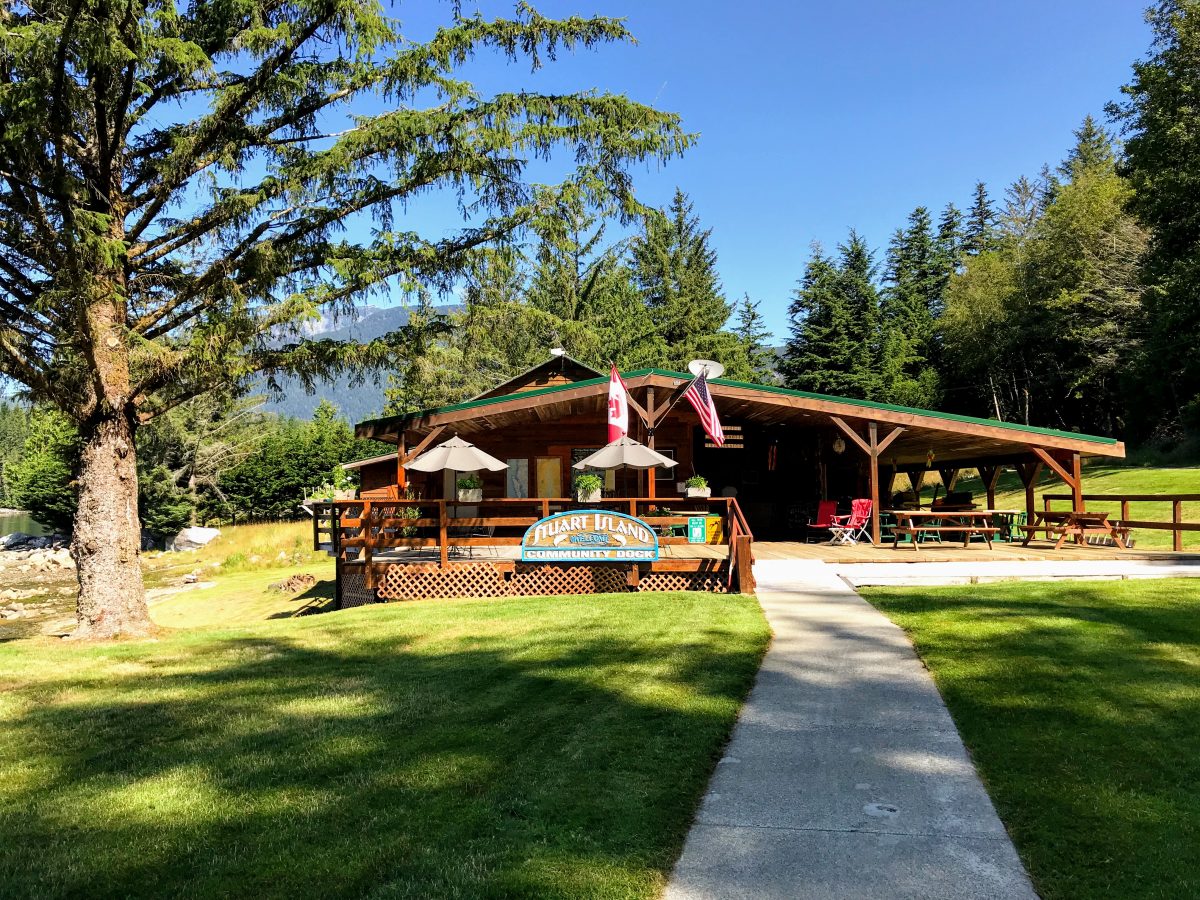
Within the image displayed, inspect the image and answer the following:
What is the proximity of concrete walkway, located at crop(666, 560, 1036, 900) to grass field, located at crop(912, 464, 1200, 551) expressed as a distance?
1355cm

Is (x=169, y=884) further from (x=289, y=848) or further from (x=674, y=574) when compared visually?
(x=674, y=574)

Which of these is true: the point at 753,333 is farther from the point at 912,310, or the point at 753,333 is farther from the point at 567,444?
the point at 567,444

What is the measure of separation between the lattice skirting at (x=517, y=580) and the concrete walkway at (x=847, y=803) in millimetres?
5111

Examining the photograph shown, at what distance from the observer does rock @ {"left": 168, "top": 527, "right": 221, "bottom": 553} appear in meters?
32.3

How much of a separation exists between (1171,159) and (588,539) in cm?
2537

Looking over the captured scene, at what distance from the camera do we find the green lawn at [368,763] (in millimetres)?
3006

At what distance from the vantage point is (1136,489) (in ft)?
83.0

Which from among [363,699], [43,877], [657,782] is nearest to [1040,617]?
[657,782]

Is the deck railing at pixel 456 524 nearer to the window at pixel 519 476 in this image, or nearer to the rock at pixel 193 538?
the window at pixel 519 476

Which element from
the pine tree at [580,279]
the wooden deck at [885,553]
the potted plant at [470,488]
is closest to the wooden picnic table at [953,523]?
the wooden deck at [885,553]

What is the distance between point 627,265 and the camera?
3991 centimetres

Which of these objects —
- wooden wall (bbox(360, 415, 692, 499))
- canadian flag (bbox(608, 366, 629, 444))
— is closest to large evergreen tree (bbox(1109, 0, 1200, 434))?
wooden wall (bbox(360, 415, 692, 499))

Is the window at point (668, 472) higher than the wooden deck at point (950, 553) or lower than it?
higher

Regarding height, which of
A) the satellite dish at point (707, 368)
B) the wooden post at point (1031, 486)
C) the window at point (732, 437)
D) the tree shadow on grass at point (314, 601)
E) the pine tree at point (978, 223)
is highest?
the pine tree at point (978, 223)
